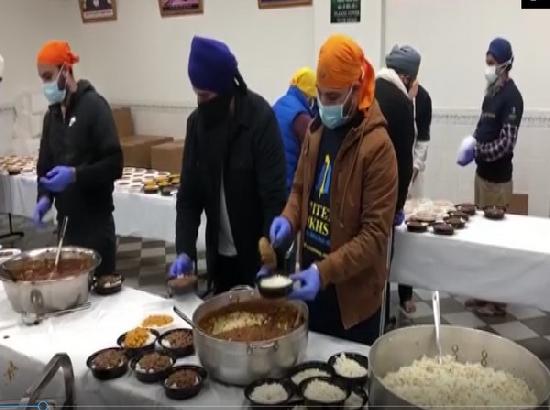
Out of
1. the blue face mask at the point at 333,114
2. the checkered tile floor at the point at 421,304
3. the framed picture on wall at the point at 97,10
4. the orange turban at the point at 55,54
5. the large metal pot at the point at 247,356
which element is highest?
the framed picture on wall at the point at 97,10

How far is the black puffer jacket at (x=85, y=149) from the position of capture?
2.59m

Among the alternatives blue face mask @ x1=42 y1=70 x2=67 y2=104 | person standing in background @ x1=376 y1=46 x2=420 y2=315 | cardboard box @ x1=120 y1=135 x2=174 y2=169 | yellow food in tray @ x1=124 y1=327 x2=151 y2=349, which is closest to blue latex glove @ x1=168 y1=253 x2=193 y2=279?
yellow food in tray @ x1=124 y1=327 x2=151 y2=349

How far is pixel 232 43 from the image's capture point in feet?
18.7

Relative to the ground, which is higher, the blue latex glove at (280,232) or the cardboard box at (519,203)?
the blue latex glove at (280,232)

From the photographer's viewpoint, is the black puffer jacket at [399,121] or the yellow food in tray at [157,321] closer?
the yellow food in tray at [157,321]

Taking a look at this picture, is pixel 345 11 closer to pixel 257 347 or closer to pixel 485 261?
pixel 485 261

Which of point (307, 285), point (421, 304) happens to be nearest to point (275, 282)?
point (307, 285)

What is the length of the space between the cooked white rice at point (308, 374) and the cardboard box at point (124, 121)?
5.29 m

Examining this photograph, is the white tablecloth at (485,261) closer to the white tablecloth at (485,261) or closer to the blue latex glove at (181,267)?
the white tablecloth at (485,261)

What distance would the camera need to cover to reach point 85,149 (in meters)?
2.64

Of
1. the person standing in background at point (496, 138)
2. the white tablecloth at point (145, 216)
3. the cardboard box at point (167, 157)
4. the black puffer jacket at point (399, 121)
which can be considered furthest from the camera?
the cardboard box at point (167, 157)

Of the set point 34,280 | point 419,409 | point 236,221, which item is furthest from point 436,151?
point 419,409

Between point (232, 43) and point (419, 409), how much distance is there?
200 inches

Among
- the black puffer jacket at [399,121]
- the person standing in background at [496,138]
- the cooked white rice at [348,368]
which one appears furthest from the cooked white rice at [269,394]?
the person standing in background at [496,138]
